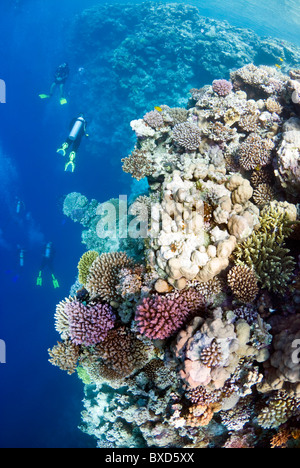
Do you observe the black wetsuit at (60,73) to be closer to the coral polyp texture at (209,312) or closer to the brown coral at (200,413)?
the coral polyp texture at (209,312)

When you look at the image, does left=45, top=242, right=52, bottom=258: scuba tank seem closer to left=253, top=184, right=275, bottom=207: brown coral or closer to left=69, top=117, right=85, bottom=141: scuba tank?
left=69, top=117, right=85, bottom=141: scuba tank

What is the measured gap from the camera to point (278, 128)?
6.11m

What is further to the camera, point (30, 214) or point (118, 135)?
point (30, 214)

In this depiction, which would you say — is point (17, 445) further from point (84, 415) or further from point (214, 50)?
point (214, 50)

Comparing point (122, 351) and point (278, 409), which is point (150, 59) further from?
point (278, 409)

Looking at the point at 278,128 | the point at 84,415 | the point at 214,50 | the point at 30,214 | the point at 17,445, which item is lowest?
the point at 17,445

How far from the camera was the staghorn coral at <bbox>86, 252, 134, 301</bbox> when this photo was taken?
476 cm

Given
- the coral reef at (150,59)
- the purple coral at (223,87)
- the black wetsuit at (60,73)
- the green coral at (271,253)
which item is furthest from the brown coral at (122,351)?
the black wetsuit at (60,73)

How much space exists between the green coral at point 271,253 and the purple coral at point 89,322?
2.66 m

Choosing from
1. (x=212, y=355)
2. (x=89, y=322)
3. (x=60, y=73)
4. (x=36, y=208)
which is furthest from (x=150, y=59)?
(x=212, y=355)

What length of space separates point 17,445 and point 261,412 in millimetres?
30459

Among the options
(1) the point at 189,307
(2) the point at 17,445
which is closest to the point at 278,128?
(1) the point at 189,307
